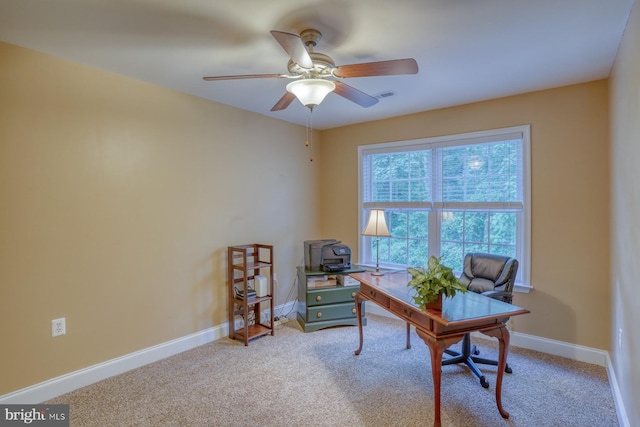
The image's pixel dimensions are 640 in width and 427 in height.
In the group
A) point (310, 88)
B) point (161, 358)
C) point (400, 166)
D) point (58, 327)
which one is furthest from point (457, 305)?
point (58, 327)

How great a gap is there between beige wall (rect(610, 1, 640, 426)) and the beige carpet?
1.32 ft

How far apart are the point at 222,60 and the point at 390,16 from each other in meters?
1.24

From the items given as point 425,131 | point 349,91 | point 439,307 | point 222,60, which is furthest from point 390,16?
point 425,131

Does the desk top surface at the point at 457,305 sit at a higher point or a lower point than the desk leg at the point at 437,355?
higher

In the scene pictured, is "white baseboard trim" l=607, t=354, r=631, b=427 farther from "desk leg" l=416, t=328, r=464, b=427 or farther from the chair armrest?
"desk leg" l=416, t=328, r=464, b=427

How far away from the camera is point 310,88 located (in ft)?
6.63

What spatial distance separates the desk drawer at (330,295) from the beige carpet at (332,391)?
56 centimetres

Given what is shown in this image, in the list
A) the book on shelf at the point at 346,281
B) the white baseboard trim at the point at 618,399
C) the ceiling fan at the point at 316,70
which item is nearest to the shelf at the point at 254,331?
the book on shelf at the point at 346,281

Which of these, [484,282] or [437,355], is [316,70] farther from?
[484,282]

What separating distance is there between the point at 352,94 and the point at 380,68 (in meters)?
0.45

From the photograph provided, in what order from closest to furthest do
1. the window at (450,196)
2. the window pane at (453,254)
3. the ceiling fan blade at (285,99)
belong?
1. the ceiling fan blade at (285,99)
2. the window at (450,196)
3. the window pane at (453,254)

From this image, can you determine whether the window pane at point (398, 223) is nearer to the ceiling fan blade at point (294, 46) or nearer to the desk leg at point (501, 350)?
the desk leg at point (501, 350)

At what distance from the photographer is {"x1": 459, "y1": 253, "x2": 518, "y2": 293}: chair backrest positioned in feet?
9.33

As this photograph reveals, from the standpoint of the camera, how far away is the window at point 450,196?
3.27 meters
